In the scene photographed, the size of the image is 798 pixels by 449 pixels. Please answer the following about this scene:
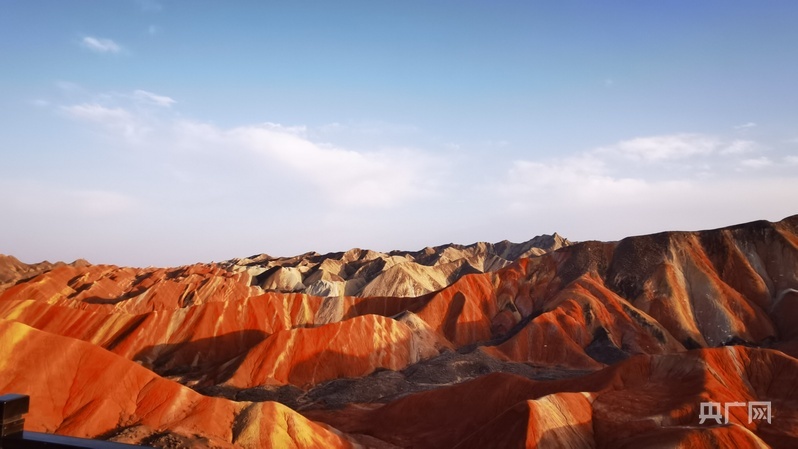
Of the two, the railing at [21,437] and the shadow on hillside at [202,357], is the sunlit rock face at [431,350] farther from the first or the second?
the railing at [21,437]

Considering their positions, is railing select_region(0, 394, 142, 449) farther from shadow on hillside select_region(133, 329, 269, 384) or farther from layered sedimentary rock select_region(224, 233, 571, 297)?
layered sedimentary rock select_region(224, 233, 571, 297)

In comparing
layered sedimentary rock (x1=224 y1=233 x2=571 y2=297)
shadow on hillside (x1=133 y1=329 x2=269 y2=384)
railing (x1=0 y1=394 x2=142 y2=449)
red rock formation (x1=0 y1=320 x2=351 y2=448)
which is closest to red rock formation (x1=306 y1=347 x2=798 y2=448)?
red rock formation (x1=0 y1=320 x2=351 y2=448)

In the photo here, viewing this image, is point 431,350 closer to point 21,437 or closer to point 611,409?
point 611,409

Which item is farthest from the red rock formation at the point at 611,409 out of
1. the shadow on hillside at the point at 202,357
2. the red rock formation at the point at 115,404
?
the shadow on hillside at the point at 202,357

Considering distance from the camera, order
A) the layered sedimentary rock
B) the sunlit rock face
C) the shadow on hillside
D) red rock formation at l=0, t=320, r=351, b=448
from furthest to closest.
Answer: the layered sedimentary rock < the shadow on hillside < the sunlit rock face < red rock formation at l=0, t=320, r=351, b=448

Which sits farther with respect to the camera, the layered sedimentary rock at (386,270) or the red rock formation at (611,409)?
the layered sedimentary rock at (386,270)

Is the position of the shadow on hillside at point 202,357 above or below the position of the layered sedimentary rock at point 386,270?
below

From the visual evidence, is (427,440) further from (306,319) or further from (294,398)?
(306,319)
